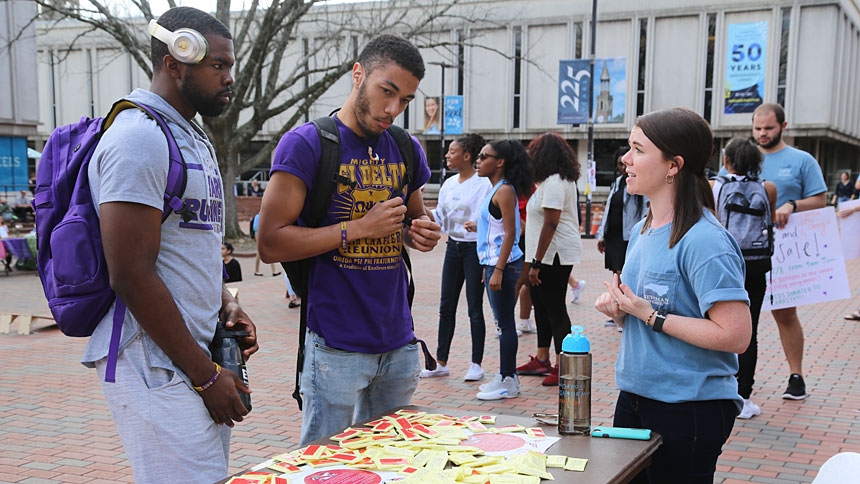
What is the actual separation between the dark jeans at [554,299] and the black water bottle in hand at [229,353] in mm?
4301

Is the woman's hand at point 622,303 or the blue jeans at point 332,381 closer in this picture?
the woman's hand at point 622,303

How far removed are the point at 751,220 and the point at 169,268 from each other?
4.18m

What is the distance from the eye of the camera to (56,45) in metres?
51.1

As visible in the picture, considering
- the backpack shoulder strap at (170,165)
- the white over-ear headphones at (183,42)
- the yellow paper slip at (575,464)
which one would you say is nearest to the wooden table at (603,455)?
the yellow paper slip at (575,464)

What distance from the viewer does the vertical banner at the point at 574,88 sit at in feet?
75.7

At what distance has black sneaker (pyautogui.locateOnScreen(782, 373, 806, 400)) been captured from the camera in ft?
19.7

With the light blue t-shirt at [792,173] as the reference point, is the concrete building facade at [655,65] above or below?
above

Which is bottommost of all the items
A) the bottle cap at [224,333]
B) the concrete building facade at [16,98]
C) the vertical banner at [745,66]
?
the bottle cap at [224,333]

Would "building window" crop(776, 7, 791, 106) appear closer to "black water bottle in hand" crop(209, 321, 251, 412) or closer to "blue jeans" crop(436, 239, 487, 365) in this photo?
"blue jeans" crop(436, 239, 487, 365)

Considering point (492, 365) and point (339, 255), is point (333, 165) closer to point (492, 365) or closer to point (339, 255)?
point (339, 255)

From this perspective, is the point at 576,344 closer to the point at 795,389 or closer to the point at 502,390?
the point at 502,390

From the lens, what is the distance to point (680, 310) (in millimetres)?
2525

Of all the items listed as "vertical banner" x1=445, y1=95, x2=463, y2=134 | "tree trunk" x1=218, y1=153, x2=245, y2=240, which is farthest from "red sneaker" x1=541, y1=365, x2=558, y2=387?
"vertical banner" x1=445, y1=95, x2=463, y2=134

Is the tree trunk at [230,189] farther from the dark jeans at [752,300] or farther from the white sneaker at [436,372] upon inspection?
the dark jeans at [752,300]
